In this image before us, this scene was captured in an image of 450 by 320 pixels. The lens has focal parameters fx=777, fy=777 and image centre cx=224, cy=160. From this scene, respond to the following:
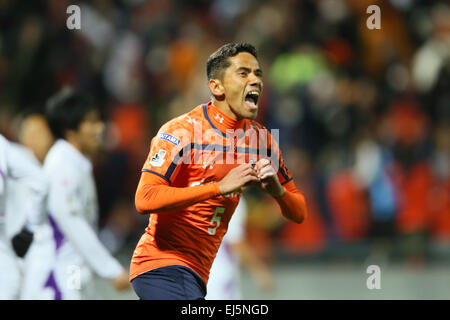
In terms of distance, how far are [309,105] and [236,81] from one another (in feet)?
25.9

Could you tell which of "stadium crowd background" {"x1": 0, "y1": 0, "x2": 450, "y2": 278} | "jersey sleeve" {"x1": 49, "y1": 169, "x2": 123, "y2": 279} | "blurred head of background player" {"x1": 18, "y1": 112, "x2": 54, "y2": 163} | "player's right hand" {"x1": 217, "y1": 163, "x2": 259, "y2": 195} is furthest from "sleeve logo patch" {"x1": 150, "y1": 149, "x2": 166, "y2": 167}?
"stadium crowd background" {"x1": 0, "y1": 0, "x2": 450, "y2": 278}

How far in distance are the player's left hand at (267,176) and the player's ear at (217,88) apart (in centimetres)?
62

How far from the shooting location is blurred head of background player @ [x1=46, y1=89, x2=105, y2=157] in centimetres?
565

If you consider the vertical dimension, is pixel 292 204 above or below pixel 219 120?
below

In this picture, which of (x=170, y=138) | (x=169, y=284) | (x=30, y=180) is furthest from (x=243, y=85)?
(x=30, y=180)

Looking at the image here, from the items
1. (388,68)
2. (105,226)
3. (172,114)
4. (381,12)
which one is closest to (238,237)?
(172,114)

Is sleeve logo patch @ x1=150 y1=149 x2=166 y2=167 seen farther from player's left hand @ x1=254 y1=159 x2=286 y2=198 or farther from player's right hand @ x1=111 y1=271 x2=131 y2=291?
player's right hand @ x1=111 y1=271 x2=131 y2=291

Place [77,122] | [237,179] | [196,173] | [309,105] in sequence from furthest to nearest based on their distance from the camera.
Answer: [309,105] → [77,122] → [196,173] → [237,179]

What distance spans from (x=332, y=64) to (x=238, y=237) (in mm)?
6278

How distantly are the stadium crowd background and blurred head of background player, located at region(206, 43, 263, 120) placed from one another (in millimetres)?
6810

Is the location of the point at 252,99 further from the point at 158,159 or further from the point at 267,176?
the point at 158,159

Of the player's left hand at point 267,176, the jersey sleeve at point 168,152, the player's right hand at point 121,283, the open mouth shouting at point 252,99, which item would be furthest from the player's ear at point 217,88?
the player's right hand at point 121,283

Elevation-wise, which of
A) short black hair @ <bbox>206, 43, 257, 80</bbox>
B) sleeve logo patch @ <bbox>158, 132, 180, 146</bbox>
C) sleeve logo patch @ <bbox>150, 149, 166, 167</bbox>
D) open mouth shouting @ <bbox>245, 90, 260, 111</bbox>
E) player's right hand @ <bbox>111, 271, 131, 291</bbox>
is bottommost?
player's right hand @ <bbox>111, 271, 131, 291</bbox>

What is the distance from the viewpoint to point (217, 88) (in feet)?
15.6
